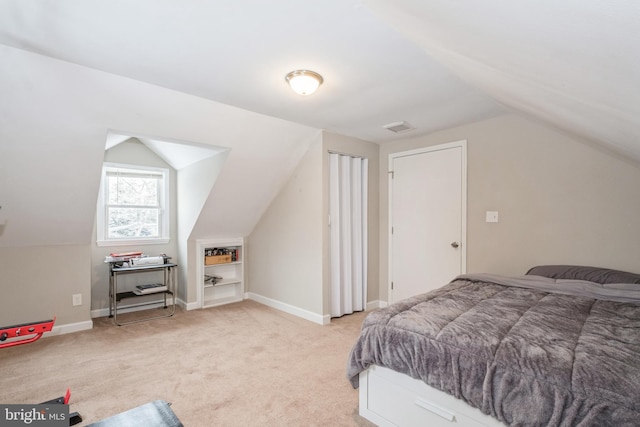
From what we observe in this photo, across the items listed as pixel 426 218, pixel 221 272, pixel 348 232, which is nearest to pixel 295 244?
pixel 348 232

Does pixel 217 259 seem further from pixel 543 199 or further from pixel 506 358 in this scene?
pixel 543 199

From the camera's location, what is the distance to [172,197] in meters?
4.50

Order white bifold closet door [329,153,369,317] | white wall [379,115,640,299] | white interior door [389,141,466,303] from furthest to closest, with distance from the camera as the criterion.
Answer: white bifold closet door [329,153,369,317], white interior door [389,141,466,303], white wall [379,115,640,299]

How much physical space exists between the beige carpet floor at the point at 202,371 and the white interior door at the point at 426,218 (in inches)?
38.6

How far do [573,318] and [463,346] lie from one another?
774mm

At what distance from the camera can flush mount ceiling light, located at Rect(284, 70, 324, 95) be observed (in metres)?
2.18

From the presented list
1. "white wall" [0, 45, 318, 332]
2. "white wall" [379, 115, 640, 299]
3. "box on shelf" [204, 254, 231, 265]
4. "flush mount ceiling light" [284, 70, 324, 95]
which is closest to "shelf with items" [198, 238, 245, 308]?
"box on shelf" [204, 254, 231, 265]

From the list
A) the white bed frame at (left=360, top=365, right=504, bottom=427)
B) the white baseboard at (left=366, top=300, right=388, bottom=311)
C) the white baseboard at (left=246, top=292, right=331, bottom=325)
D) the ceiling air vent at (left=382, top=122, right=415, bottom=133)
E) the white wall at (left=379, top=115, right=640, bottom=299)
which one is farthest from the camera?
the white baseboard at (left=366, top=300, right=388, bottom=311)

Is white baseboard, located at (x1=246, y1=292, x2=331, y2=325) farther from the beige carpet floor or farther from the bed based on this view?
the bed

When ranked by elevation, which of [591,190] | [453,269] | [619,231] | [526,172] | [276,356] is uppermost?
[526,172]

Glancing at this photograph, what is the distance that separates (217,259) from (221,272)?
1.21 ft

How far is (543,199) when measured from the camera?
2891 millimetres

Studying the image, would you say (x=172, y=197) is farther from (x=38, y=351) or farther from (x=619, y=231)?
(x=619, y=231)

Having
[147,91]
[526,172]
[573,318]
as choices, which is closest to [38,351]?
[147,91]
